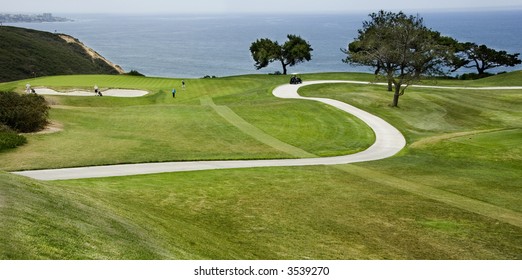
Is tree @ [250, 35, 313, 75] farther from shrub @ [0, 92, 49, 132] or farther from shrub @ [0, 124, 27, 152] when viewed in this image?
shrub @ [0, 124, 27, 152]

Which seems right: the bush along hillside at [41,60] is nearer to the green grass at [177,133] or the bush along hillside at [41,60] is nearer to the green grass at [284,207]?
the green grass at [177,133]

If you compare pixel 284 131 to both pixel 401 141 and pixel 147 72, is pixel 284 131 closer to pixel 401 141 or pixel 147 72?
pixel 401 141

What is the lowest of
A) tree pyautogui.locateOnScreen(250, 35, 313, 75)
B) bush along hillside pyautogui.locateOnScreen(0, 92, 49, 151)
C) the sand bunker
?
the sand bunker

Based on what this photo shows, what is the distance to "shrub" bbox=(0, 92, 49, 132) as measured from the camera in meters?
31.4

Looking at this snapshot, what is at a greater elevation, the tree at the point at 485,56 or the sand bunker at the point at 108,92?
the tree at the point at 485,56

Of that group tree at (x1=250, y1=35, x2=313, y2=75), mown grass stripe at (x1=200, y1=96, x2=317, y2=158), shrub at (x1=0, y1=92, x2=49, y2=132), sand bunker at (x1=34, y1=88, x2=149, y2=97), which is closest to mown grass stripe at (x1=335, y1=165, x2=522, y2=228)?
mown grass stripe at (x1=200, y1=96, x2=317, y2=158)

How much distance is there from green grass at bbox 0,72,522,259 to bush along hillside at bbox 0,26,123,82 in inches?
2842

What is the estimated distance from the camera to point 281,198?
20.5 meters

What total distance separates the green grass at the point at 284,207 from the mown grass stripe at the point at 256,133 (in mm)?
1027

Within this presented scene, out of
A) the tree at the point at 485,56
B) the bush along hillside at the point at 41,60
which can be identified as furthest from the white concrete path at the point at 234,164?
the bush along hillside at the point at 41,60

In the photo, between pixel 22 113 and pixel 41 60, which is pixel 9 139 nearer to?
pixel 22 113

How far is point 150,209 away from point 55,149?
14.1 m

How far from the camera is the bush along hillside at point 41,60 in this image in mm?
99312

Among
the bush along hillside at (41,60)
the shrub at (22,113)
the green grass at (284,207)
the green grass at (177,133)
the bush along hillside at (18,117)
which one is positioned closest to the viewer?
the green grass at (284,207)
